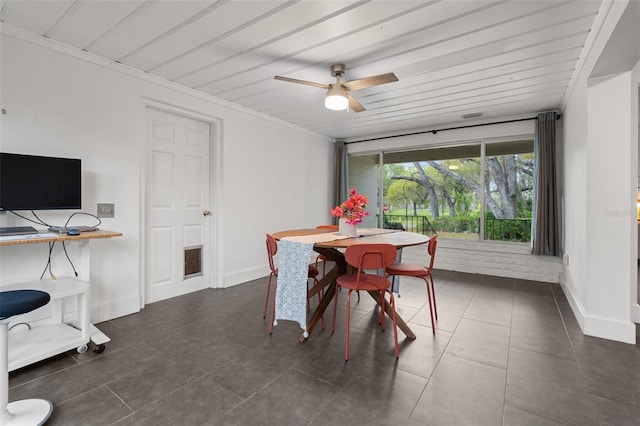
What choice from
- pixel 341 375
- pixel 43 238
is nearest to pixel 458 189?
pixel 341 375

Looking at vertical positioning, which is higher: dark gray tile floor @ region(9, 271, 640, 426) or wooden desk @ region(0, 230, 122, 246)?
wooden desk @ region(0, 230, 122, 246)

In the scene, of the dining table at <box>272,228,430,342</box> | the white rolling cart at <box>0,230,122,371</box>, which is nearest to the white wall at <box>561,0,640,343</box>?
the dining table at <box>272,228,430,342</box>

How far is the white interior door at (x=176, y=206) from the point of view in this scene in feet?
11.4

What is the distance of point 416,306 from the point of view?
336 centimetres

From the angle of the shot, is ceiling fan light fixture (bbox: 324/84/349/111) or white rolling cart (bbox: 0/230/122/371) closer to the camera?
white rolling cart (bbox: 0/230/122/371)

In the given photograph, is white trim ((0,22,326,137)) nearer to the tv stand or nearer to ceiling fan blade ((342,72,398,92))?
the tv stand

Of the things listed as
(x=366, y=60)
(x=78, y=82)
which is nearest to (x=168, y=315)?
(x=78, y=82)

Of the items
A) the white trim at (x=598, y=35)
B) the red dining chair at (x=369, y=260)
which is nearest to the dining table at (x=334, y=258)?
the red dining chair at (x=369, y=260)

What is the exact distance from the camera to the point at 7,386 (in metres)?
1.50

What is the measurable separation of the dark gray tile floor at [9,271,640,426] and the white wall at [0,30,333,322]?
26.8 inches

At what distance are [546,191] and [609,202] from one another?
1800 mm

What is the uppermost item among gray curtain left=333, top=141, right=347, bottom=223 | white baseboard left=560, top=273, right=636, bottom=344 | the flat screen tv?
gray curtain left=333, top=141, right=347, bottom=223

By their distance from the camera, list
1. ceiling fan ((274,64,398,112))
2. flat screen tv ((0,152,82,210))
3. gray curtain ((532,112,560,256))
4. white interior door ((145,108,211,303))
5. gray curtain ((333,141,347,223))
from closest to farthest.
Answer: flat screen tv ((0,152,82,210)) < ceiling fan ((274,64,398,112)) < white interior door ((145,108,211,303)) < gray curtain ((532,112,560,256)) < gray curtain ((333,141,347,223))

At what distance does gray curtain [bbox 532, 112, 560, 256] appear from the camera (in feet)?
13.9
